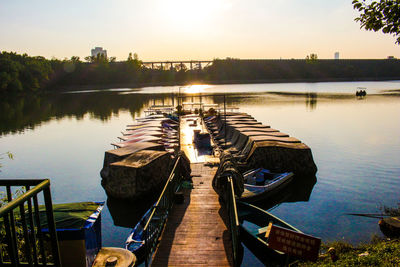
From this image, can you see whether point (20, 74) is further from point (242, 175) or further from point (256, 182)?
point (242, 175)

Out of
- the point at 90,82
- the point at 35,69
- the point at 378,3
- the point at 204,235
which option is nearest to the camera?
the point at 378,3

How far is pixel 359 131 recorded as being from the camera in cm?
5325

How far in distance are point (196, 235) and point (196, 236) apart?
0.10m

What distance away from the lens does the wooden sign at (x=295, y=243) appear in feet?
35.2

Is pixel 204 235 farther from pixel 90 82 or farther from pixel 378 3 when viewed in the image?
pixel 90 82

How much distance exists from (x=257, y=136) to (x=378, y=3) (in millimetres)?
20934

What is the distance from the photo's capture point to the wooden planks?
43.7ft

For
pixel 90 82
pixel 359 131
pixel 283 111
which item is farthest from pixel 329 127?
pixel 90 82

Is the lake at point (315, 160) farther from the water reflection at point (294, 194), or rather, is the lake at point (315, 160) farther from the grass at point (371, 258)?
the grass at point (371, 258)

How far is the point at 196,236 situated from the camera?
50.0 ft

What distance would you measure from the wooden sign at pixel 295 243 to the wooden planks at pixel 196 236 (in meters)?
2.82

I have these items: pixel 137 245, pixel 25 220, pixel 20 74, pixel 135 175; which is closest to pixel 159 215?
pixel 137 245

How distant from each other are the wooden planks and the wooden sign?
2.82m

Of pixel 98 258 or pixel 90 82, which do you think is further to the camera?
pixel 90 82
